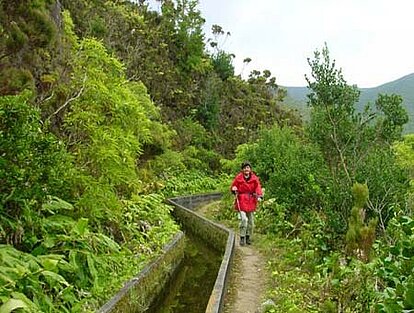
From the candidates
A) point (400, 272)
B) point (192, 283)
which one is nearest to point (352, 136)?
point (192, 283)

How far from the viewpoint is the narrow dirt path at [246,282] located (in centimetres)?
835

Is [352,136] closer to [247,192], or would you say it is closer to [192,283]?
[247,192]

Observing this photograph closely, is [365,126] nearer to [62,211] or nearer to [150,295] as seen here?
[150,295]

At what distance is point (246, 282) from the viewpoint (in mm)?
9820

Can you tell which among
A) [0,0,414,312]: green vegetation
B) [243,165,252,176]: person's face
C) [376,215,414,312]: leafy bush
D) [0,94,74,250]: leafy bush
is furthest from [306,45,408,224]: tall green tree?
[0,94,74,250]: leafy bush

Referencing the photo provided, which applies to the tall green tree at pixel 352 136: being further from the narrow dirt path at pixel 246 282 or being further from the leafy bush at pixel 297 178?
the narrow dirt path at pixel 246 282

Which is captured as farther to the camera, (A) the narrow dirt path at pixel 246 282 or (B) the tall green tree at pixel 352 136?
(B) the tall green tree at pixel 352 136

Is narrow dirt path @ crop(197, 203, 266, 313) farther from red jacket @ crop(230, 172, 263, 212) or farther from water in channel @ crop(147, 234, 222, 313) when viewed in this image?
red jacket @ crop(230, 172, 263, 212)

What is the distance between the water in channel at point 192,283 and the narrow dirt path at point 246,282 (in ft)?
2.50

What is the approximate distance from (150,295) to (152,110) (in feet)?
30.5

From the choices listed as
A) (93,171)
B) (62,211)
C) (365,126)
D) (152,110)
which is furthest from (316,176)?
(152,110)

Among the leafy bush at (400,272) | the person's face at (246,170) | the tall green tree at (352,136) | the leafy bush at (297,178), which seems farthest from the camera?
the person's face at (246,170)

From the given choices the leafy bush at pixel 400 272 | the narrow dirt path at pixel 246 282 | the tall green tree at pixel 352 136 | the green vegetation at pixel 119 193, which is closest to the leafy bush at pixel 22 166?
the green vegetation at pixel 119 193

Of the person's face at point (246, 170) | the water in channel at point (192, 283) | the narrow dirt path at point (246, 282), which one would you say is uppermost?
the person's face at point (246, 170)
